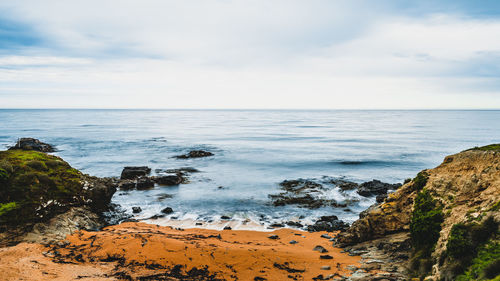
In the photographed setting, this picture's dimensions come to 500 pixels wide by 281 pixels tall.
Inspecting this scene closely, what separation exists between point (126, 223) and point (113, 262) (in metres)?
6.10

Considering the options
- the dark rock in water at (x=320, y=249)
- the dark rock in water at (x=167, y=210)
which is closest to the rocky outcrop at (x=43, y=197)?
the dark rock in water at (x=167, y=210)

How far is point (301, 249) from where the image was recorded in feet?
37.8

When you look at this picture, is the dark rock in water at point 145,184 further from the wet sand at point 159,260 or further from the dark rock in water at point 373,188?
the dark rock in water at point 373,188

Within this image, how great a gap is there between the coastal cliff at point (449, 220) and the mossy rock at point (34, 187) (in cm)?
1344

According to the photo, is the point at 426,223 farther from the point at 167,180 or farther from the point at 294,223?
the point at 167,180

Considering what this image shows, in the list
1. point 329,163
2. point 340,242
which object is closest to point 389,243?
point 340,242

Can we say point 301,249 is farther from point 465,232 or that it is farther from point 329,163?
point 329,163

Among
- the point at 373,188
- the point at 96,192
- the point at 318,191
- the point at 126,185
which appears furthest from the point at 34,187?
the point at 373,188

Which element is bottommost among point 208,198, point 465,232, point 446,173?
point 208,198

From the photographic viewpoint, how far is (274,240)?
1341cm

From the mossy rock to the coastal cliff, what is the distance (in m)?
13.4

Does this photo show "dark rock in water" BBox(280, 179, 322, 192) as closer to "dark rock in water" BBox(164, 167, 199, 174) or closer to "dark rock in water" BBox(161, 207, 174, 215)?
"dark rock in water" BBox(161, 207, 174, 215)

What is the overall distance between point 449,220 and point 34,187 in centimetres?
1694

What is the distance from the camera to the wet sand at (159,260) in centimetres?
859
